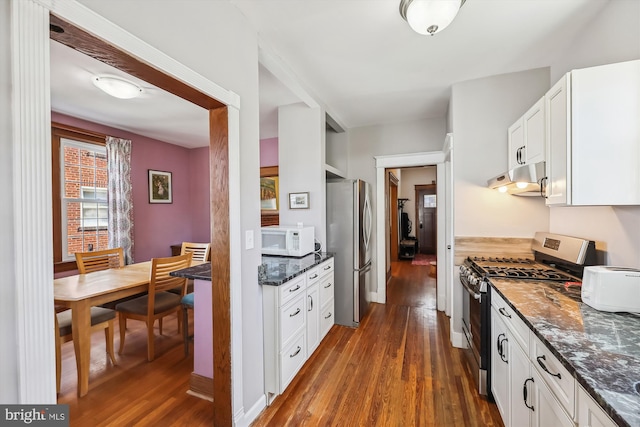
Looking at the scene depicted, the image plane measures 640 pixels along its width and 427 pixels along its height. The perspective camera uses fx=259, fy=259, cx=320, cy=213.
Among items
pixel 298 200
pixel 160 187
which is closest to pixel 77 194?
pixel 160 187

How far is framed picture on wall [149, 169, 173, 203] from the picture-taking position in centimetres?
419

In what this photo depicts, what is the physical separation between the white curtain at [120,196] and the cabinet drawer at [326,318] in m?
2.96

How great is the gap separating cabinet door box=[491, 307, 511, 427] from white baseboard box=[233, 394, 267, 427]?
1.50 m

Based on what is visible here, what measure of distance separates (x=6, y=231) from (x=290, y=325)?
1665mm

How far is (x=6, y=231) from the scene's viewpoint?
2.27ft

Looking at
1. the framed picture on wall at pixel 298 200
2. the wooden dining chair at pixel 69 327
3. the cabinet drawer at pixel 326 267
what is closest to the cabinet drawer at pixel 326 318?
the cabinet drawer at pixel 326 267

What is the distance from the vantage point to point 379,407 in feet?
5.90

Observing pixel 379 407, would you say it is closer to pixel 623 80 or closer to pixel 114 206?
pixel 623 80

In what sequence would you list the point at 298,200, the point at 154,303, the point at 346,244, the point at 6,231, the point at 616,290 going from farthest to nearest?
1. the point at 346,244
2. the point at 298,200
3. the point at 154,303
4. the point at 616,290
5. the point at 6,231

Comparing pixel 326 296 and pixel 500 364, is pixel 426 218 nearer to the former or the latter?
pixel 326 296

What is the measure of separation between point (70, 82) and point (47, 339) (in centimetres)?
276

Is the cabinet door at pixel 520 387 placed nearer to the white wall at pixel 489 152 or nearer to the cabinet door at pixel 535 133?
the cabinet door at pixel 535 133

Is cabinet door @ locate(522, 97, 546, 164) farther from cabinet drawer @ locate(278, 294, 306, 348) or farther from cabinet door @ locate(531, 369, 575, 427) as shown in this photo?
cabinet drawer @ locate(278, 294, 306, 348)

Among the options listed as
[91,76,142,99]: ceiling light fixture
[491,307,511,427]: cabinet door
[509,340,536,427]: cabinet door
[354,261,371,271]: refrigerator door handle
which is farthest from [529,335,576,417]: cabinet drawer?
[91,76,142,99]: ceiling light fixture
